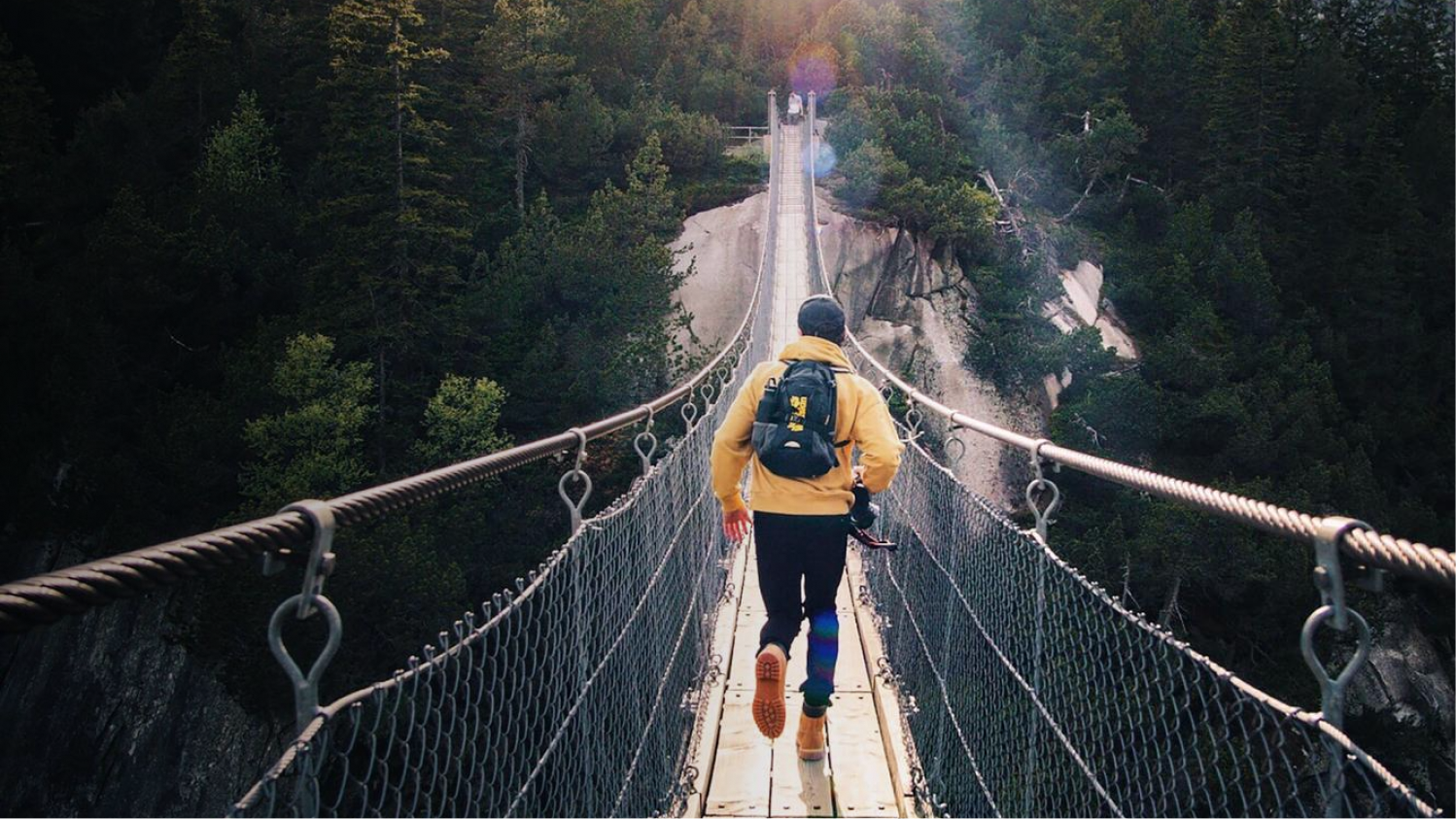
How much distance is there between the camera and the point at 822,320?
8.13 ft

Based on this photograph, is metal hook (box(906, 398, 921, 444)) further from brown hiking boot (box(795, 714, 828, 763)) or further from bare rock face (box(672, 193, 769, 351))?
bare rock face (box(672, 193, 769, 351))

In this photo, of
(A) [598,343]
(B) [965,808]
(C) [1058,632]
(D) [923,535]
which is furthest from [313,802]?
(A) [598,343]

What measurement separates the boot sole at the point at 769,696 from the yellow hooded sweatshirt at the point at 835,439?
1.27 ft

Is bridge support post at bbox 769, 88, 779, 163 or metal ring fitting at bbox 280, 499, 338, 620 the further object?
bridge support post at bbox 769, 88, 779, 163

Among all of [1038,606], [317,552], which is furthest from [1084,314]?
[317,552]

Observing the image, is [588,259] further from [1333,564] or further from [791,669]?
[1333,564]

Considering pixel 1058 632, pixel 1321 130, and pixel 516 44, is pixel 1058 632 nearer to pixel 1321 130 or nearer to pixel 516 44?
pixel 516 44

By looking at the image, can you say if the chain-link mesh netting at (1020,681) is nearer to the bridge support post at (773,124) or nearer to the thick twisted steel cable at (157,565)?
the thick twisted steel cable at (157,565)

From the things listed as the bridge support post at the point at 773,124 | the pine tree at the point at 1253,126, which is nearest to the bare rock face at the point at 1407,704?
the pine tree at the point at 1253,126

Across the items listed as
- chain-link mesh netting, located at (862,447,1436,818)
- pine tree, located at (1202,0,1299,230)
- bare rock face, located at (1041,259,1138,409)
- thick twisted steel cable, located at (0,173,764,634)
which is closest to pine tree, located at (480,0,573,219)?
bare rock face, located at (1041,259,1138,409)

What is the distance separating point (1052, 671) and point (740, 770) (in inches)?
37.9

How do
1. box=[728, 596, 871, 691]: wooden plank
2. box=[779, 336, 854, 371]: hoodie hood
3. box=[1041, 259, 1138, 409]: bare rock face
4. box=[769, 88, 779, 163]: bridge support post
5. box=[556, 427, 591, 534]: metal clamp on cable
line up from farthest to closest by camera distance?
box=[769, 88, 779, 163]: bridge support post → box=[1041, 259, 1138, 409]: bare rock face → box=[728, 596, 871, 691]: wooden plank → box=[779, 336, 854, 371]: hoodie hood → box=[556, 427, 591, 534]: metal clamp on cable

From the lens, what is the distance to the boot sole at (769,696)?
8.06ft

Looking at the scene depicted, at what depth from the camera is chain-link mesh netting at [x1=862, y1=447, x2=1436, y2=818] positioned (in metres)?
1.55
